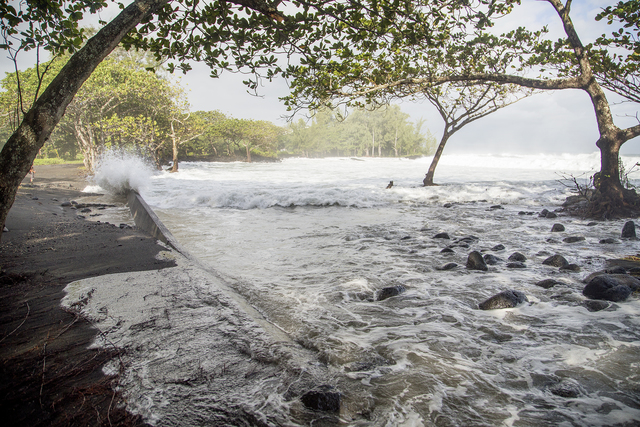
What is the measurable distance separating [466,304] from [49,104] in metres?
4.28

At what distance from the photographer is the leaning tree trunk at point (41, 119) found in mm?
2475

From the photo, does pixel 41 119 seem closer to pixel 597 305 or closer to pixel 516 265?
pixel 597 305

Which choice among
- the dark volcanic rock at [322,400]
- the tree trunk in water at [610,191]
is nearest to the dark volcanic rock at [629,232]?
the tree trunk in water at [610,191]

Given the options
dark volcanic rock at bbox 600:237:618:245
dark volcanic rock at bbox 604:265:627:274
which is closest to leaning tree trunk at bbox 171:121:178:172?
dark volcanic rock at bbox 600:237:618:245

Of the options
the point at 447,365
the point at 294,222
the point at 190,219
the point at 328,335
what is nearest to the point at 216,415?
the point at 328,335

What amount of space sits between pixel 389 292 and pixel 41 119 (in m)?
3.66

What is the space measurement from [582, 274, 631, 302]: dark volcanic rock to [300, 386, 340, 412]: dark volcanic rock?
3149 mm

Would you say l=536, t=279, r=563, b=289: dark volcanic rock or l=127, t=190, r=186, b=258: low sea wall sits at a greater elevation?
l=127, t=190, r=186, b=258: low sea wall

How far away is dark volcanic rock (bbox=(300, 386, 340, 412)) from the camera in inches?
67.1

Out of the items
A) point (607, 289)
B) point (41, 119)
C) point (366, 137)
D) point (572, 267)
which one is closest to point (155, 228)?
point (41, 119)

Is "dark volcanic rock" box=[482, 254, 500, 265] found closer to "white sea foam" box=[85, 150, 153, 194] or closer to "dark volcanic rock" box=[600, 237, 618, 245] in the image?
"dark volcanic rock" box=[600, 237, 618, 245]

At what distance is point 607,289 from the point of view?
321 cm

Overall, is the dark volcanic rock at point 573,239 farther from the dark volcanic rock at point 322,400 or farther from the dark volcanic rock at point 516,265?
the dark volcanic rock at point 322,400

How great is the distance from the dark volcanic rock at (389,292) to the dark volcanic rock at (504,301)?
0.84 metres
